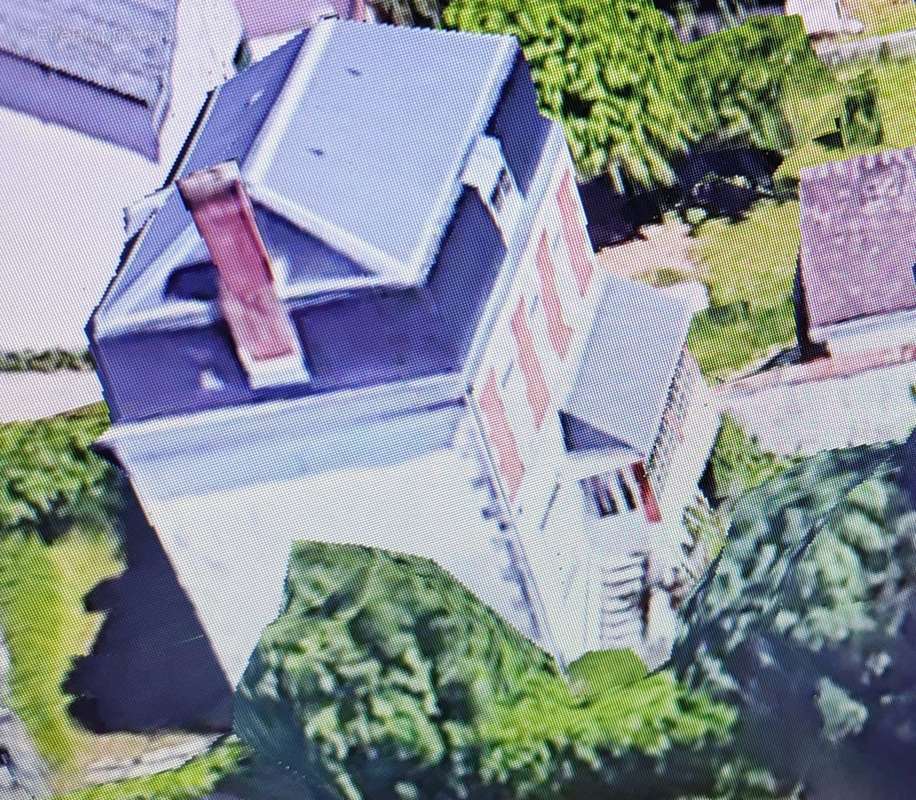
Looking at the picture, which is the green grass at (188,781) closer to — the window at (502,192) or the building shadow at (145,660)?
the building shadow at (145,660)

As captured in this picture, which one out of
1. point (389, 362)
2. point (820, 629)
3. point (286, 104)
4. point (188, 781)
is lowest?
point (188, 781)

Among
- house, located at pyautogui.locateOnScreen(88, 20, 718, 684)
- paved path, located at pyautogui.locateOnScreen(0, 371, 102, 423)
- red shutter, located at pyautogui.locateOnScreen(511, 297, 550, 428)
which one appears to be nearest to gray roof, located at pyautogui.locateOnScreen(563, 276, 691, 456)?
house, located at pyautogui.locateOnScreen(88, 20, 718, 684)

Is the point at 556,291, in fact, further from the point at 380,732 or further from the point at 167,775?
the point at 167,775

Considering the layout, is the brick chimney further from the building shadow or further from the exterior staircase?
the exterior staircase

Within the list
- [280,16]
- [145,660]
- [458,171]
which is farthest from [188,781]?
[280,16]

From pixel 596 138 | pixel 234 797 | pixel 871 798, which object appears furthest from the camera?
pixel 596 138

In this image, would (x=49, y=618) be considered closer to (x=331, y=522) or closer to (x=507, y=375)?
(x=331, y=522)

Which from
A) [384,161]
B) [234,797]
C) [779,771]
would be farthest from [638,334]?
[234,797]
